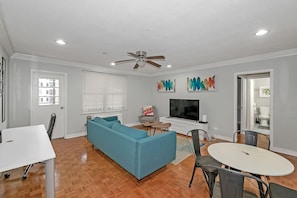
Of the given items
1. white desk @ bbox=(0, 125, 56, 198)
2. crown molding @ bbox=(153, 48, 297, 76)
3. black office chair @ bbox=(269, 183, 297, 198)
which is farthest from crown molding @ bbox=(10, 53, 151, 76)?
black office chair @ bbox=(269, 183, 297, 198)

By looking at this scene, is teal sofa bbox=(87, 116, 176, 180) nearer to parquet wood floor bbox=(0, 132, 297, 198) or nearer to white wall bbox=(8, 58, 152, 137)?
parquet wood floor bbox=(0, 132, 297, 198)

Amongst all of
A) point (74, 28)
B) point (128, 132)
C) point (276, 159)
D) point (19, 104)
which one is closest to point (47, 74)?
point (19, 104)

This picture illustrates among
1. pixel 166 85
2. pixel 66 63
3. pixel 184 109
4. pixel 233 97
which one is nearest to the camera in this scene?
pixel 233 97

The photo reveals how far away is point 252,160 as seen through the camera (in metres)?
1.65

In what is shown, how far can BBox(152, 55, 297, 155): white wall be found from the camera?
3383 mm

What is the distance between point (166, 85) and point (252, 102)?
352 cm

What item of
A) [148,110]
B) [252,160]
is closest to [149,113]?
[148,110]

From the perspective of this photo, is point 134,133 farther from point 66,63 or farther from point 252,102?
point 252,102

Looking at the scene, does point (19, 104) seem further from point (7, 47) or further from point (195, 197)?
point (195, 197)

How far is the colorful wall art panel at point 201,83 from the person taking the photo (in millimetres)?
4750

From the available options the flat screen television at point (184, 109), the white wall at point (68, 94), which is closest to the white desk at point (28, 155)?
the white wall at point (68, 94)

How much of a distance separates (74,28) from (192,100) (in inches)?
158

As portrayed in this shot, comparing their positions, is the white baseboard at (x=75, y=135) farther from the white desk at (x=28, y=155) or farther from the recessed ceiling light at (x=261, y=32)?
the recessed ceiling light at (x=261, y=32)

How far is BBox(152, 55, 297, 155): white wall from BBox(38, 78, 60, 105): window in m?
4.12
